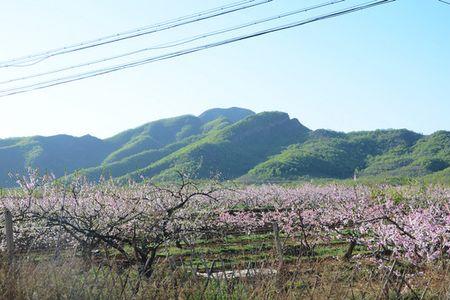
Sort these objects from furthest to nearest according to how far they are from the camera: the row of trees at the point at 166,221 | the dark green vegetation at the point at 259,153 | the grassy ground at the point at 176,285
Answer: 1. the dark green vegetation at the point at 259,153
2. the row of trees at the point at 166,221
3. the grassy ground at the point at 176,285

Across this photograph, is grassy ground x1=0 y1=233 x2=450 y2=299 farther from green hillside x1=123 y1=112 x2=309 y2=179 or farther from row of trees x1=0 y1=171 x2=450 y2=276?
green hillside x1=123 y1=112 x2=309 y2=179

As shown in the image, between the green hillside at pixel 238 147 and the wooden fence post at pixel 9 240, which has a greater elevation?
the wooden fence post at pixel 9 240

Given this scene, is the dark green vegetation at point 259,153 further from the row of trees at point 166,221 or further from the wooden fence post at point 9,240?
the wooden fence post at point 9,240

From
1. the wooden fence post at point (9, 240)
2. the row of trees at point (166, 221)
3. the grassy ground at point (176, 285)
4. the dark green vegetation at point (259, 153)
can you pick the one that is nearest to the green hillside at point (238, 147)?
the dark green vegetation at point (259, 153)

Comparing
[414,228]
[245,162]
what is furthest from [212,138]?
[414,228]

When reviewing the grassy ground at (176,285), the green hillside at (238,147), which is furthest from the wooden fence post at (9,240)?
the green hillside at (238,147)

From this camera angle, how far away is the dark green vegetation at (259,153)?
93875 mm

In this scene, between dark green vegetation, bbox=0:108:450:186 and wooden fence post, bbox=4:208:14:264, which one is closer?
wooden fence post, bbox=4:208:14:264

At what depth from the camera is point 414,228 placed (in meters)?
12.3

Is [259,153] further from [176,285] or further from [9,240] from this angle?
[176,285]

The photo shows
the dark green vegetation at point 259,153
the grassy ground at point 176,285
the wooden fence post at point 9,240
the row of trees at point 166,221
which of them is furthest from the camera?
the dark green vegetation at point 259,153

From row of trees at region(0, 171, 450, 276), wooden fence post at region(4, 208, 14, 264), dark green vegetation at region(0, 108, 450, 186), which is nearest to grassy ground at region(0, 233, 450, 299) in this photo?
row of trees at region(0, 171, 450, 276)

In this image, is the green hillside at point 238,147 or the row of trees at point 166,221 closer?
the row of trees at point 166,221

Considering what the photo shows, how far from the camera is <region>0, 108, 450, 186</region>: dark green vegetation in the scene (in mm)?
93875
